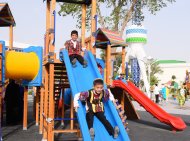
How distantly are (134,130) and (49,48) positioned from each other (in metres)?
4.67

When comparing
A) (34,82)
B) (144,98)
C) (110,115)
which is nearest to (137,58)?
(144,98)

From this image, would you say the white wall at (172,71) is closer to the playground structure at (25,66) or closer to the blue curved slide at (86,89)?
the playground structure at (25,66)

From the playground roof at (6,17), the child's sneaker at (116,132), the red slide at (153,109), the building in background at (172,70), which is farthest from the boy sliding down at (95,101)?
the building in background at (172,70)

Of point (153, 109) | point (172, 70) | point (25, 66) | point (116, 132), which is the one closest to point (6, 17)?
point (25, 66)

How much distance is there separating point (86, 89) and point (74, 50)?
1.50 m

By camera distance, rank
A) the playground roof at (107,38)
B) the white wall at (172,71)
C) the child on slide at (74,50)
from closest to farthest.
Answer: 1. the child on slide at (74,50)
2. the playground roof at (107,38)
3. the white wall at (172,71)

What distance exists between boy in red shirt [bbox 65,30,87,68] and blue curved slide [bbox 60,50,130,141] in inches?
6.2

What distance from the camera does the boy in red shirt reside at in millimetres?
9391

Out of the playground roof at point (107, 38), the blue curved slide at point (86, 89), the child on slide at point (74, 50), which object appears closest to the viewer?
the blue curved slide at point (86, 89)

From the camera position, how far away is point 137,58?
125ft

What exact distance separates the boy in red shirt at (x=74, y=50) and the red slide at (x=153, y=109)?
4374mm

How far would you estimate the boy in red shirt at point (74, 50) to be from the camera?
370 inches

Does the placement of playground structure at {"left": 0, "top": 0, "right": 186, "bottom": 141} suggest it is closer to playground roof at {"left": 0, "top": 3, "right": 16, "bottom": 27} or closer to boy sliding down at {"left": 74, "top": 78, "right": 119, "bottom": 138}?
boy sliding down at {"left": 74, "top": 78, "right": 119, "bottom": 138}

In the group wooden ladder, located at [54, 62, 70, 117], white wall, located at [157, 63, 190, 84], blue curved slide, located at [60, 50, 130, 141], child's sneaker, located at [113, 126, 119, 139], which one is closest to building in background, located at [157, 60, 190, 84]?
white wall, located at [157, 63, 190, 84]
